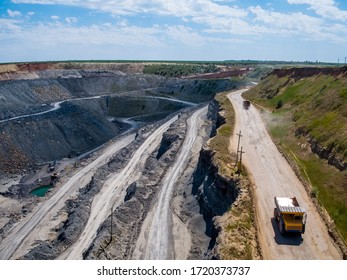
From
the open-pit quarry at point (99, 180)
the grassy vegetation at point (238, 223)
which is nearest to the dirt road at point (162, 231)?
the open-pit quarry at point (99, 180)

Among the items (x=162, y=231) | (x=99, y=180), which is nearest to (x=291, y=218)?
(x=162, y=231)

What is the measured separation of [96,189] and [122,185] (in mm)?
4275

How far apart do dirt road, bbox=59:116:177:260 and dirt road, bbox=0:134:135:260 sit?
19.3ft

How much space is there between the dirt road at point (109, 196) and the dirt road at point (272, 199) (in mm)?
18942

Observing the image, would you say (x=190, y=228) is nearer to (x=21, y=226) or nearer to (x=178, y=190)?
(x=178, y=190)

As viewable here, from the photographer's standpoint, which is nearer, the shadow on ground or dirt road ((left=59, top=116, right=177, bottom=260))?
the shadow on ground

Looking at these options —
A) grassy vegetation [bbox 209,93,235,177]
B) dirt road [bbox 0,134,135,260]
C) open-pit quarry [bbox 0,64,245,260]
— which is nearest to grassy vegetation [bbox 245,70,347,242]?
grassy vegetation [bbox 209,93,235,177]

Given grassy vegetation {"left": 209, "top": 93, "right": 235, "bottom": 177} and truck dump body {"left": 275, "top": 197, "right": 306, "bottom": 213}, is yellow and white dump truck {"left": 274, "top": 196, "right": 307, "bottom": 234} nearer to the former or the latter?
truck dump body {"left": 275, "top": 197, "right": 306, "bottom": 213}

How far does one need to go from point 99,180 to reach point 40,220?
11.6 meters

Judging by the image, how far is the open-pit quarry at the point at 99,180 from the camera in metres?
38.9

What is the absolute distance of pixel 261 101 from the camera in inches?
3280

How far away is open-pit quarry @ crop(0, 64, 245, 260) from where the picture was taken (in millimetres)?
38938

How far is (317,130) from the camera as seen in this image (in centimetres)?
4516

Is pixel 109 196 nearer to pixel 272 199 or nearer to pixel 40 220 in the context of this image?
pixel 40 220
